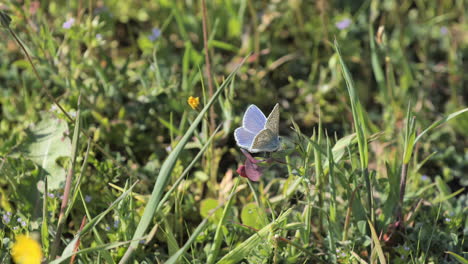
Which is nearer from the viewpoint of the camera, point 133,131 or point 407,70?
point 133,131

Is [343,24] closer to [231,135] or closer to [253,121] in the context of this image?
[231,135]

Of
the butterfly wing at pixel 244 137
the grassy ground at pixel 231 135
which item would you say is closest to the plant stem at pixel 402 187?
the grassy ground at pixel 231 135

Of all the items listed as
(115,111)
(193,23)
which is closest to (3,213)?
(115,111)

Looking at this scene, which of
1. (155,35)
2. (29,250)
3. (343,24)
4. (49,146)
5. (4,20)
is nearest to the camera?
(29,250)

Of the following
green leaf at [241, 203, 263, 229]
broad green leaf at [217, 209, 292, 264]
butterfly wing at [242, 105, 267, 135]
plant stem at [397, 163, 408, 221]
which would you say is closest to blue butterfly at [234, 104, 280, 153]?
butterfly wing at [242, 105, 267, 135]

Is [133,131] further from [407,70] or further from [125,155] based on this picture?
[407,70]

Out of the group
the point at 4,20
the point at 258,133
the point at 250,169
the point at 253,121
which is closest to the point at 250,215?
the point at 250,169

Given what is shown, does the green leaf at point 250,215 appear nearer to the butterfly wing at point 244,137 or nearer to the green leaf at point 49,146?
the butterfly wing at point 244,137
